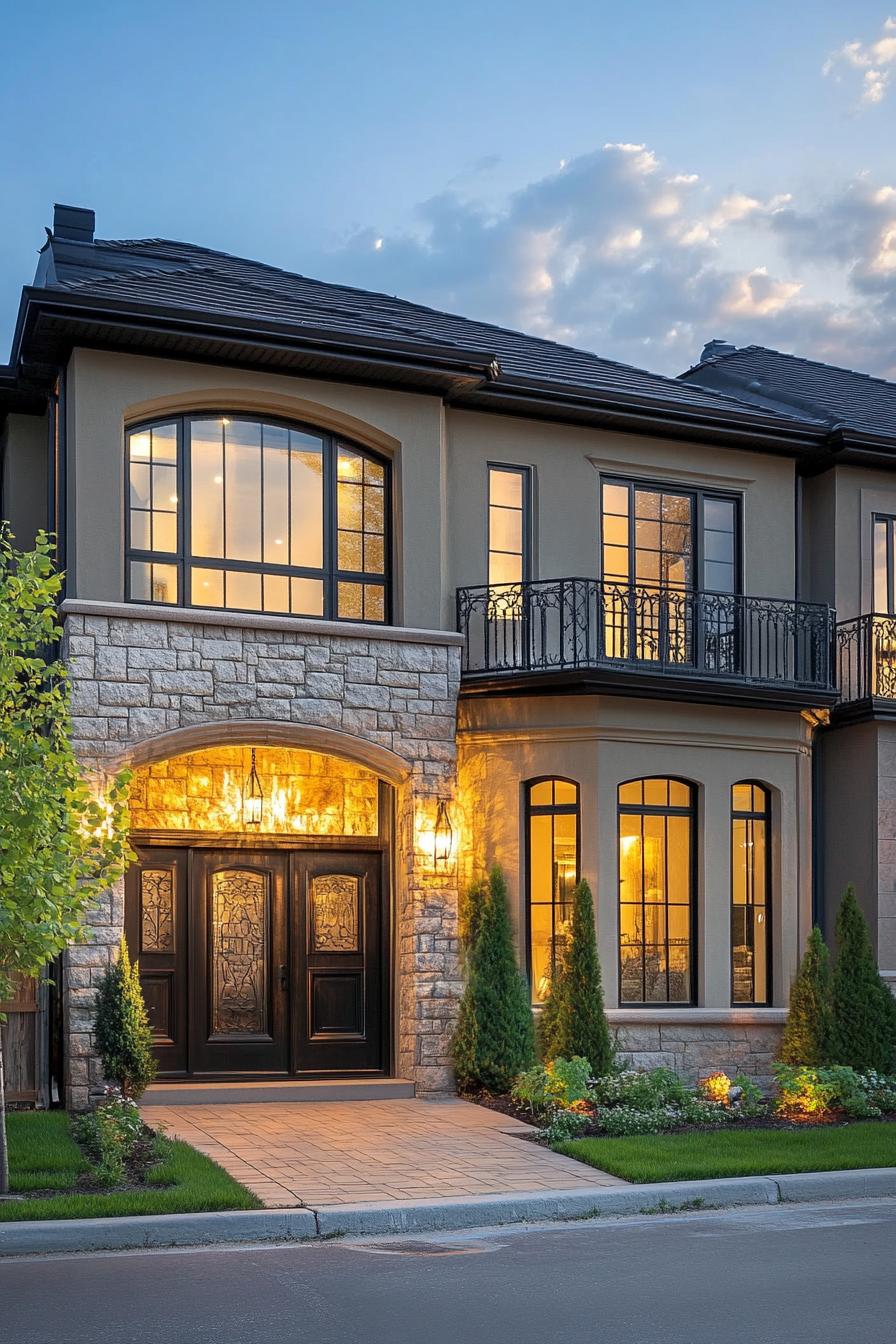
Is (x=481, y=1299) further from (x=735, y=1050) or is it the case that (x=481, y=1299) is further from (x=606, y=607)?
(x=606, y=607)

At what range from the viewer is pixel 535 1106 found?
14.2 meters

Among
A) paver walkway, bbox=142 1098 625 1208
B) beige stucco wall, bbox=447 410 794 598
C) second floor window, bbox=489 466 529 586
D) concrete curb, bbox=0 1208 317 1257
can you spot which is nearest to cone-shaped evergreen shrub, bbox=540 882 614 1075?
paver walkway, bbox=142 1098 625 1208

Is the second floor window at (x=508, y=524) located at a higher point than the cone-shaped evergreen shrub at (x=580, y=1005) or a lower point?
higher

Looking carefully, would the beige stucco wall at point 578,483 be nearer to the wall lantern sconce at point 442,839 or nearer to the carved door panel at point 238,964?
the wall lantern sconce at point 442,839

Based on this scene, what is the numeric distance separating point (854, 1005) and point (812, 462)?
6.72 m

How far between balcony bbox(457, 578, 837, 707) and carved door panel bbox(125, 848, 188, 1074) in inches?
146

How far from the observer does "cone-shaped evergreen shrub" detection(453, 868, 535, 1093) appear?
1515cm

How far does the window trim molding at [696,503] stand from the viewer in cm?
1769

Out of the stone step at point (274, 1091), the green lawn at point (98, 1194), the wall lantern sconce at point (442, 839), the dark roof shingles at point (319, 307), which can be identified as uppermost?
the dark roof shingles at point (319, 307)

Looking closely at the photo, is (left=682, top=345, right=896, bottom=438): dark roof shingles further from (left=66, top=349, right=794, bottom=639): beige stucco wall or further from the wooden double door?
the wooden double door

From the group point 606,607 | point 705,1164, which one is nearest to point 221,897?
point 606,607

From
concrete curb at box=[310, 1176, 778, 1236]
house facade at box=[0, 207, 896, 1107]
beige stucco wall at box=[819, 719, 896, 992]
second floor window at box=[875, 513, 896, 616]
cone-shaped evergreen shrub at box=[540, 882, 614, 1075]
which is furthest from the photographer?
second floor window at box=[875, 513, 896, 616]

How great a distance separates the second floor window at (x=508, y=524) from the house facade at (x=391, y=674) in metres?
0.03

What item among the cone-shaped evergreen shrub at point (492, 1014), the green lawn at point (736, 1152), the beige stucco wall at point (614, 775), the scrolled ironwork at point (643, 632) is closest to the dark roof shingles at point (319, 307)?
the scrolled ironwork at point (643, 632)
